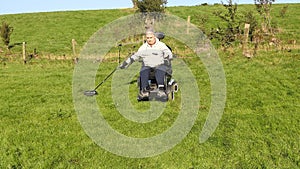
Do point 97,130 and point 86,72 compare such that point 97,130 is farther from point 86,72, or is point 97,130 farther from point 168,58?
point 86,72

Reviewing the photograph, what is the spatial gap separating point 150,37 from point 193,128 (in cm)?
305

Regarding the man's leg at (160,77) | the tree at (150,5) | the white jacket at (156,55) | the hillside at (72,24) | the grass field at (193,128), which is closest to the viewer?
the grass field at (193,128)

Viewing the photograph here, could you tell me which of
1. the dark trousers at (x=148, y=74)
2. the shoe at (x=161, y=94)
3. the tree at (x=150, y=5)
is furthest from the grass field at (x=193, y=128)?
the tree at (x=150, y=5)

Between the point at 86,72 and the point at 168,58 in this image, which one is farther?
the point at 86,72

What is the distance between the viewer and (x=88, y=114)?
11492mm

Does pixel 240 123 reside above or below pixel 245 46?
below

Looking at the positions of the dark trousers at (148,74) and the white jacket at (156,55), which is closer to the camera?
the dark trousers at (148,74)

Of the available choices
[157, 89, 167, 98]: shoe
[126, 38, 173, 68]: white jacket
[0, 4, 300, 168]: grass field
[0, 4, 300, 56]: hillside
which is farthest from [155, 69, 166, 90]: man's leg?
[0, 4, 300, 56]: hillside

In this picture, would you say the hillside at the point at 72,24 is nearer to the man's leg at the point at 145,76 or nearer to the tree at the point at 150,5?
the tree at the point at 150,5

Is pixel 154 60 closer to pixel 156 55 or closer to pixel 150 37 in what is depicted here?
pixel 156 55

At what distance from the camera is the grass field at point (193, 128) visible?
821cm

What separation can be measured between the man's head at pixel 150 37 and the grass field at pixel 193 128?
2565mm

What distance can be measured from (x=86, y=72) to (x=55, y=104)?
718 centimetres

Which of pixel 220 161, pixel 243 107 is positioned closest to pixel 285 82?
pixel 243 107
